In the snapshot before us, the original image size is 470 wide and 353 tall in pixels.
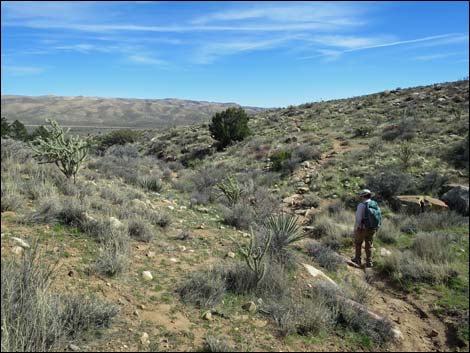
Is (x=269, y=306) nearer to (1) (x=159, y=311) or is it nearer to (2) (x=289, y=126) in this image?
(1) (x=159, y=311)

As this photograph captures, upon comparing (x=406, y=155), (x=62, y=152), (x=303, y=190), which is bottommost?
(x=303, y=190)

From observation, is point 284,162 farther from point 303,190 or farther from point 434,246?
point 434,246

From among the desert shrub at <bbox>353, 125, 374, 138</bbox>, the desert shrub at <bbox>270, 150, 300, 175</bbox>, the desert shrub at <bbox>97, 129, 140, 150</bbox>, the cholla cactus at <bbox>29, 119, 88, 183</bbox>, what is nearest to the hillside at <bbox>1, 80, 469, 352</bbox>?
the cholla cactus at <bbox>29, 119, 88, 183</bbox>

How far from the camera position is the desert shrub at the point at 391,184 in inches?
402

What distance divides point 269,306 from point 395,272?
3.17 metres

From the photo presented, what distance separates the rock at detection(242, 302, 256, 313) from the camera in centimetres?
448

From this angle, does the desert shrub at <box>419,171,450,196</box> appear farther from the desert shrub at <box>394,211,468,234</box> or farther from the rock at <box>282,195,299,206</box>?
the rock at <box>282,195,299,206</box>

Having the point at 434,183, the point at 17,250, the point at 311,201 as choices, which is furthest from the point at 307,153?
the point at 17,250

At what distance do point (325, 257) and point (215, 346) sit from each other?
12.1 ft

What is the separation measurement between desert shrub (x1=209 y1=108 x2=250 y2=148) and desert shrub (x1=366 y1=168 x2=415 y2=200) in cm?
1171

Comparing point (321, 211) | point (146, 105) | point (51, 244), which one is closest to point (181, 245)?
point (51, 244)

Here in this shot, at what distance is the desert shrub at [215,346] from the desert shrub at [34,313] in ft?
3.70

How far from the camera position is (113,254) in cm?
489

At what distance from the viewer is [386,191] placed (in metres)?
10.3
